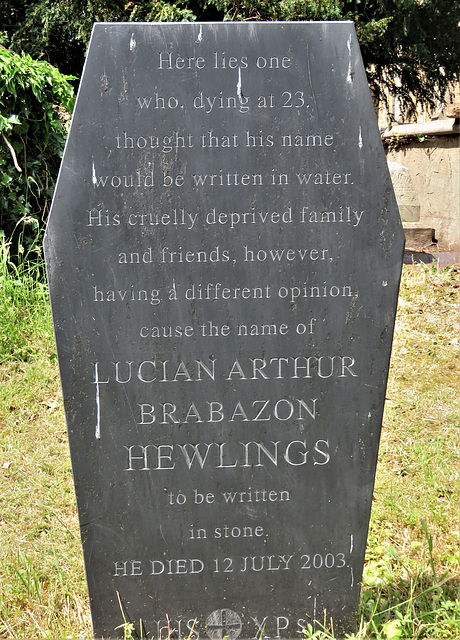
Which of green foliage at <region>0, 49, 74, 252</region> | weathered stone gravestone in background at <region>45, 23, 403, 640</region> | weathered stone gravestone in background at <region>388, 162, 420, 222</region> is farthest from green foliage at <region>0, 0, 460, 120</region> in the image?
A: weathered stone gravestone in background at <region>45, 23, 403, 640</region>

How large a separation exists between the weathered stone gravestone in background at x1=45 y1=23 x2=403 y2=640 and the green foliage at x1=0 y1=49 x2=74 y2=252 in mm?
3025

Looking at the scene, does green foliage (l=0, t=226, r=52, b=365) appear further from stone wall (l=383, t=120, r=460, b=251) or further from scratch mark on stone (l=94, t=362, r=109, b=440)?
stone wall (l=383, t=120, r=460, b=251)

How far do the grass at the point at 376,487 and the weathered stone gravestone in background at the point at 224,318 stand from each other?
0.28m

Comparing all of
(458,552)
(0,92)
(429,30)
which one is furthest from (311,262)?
(429,30)

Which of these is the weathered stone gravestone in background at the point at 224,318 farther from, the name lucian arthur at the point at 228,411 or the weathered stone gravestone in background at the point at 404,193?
the weathered stone gravestone in background at the point at 404,193

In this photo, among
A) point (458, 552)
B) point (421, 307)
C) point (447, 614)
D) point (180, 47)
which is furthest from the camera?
point (421, 307)

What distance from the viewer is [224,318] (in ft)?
6.81

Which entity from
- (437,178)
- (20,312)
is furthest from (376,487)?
(437,178)

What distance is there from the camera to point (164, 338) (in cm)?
208

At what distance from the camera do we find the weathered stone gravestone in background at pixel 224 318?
1965 mm

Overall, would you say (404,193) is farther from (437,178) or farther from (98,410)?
(98,410)

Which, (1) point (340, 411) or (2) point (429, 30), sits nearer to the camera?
(1) point (340, 411)

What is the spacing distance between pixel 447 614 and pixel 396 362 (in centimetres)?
239

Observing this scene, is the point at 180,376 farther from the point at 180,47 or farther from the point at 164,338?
the point at 180,47
